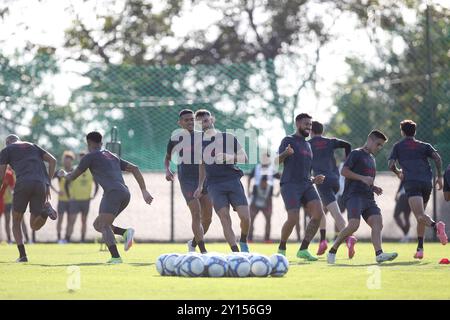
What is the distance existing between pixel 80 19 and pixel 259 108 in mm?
14231

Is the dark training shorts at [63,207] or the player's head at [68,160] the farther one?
the dark training shorts at [63,207]

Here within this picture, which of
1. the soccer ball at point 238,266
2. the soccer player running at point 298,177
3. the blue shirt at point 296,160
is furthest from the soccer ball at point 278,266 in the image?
the blue shirt at point 296,160

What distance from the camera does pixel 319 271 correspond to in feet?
57.8

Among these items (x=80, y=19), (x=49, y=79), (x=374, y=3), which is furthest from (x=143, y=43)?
(x=49, y=79)

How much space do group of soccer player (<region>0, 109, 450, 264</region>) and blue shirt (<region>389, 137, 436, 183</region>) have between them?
0.05 ft

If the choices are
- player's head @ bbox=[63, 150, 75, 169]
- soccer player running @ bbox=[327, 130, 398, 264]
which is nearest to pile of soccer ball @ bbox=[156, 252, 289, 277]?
soccer player running @ bbox=[327, 130, 398, 264]

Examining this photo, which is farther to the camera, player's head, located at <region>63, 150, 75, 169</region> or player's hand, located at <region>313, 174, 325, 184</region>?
player's head, located at <region>63, 150, 75, 169</region>

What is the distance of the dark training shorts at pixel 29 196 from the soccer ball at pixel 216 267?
5929 mm

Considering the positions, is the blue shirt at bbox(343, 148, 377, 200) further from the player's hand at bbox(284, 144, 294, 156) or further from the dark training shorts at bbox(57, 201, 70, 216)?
the dark training shorts at bbox(57, 201, 70, 216)

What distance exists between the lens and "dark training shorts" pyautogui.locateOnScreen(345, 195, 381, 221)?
19.4 meters

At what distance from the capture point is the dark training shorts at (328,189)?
897 inches

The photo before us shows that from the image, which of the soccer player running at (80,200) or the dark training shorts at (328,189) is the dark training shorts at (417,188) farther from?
the soccer player running at (80,200)

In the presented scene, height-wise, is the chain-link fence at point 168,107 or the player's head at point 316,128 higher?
the chain-link fence at point 168,107

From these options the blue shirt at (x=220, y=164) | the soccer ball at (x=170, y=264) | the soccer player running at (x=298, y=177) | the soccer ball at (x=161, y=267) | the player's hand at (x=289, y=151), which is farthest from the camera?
the soccer player running at (x=298, y=177)
